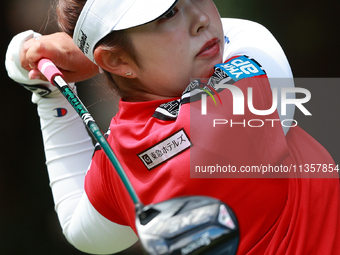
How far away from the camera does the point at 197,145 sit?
2.14 ft

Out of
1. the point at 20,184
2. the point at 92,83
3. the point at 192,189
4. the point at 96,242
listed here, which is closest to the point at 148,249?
the point at 192,189

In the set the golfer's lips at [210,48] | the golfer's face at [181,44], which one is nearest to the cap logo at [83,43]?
the golfer's face at [181,44]

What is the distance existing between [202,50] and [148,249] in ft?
1.28

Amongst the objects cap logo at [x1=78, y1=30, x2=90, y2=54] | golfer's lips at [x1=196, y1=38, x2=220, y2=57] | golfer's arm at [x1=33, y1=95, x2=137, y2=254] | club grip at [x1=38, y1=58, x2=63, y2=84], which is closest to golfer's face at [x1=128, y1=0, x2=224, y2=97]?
golfer's lips at [x1=196, y1=38, x2=220, y2=57]

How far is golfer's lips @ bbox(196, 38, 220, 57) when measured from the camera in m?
0.73

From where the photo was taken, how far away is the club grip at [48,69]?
879mm

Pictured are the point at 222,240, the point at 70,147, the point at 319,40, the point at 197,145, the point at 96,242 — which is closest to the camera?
the point at 222,240

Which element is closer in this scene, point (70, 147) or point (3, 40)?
point (70, 147)

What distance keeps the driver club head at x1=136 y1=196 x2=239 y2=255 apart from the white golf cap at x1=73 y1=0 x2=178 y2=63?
0.34m

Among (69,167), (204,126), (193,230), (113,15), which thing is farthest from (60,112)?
(193,230)

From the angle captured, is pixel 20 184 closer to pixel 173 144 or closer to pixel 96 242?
pixel 96 242

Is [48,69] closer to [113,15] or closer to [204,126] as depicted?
[113,15]

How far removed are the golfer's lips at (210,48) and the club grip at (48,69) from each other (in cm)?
34

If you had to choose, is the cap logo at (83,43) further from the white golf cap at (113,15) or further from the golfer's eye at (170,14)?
the golfer's eye at (170,14)
